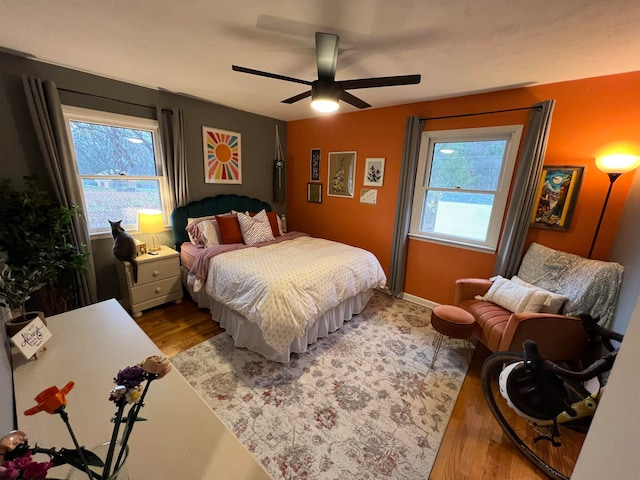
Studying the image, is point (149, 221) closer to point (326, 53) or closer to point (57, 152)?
point (57, 152)

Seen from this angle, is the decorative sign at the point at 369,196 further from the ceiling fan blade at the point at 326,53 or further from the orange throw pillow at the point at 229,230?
the ceiling fan blade at the point at 326,53

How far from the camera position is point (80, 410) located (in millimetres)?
856

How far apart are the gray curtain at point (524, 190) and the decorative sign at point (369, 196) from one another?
1.53 meters

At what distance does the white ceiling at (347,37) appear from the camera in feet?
4.59

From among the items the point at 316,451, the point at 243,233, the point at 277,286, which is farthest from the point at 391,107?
the point at 316,451

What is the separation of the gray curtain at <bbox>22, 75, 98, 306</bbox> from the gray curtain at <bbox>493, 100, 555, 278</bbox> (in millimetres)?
4164

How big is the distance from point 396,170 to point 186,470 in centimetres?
330

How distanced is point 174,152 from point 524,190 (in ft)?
12.5

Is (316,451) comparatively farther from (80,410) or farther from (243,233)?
(243,233)

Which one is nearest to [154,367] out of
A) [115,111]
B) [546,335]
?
[546,335]

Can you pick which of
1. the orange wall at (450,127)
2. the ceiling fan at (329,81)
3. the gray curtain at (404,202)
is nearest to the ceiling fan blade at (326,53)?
the ceiling fan at (329,81)

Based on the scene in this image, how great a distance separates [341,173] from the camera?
3.82 meters

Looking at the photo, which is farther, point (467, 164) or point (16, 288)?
point (467, 164)

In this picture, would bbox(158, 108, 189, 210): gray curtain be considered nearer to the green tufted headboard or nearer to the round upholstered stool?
the green tufted headboard
